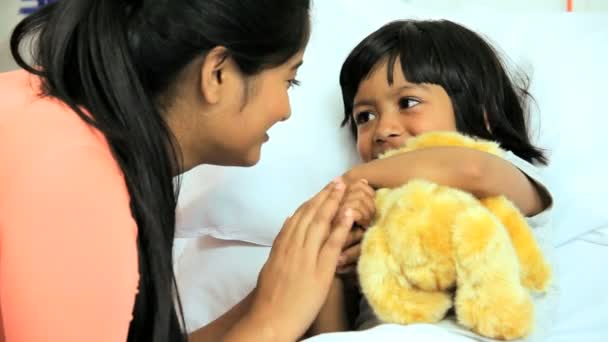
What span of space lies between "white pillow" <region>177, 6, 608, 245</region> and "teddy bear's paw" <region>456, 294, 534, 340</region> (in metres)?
0.41

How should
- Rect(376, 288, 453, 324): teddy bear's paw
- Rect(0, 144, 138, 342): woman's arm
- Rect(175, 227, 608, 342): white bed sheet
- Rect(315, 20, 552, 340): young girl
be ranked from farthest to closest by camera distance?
Rect(175, 227, 608, 342): white bed sheet < Rect(315, 20, 552, 340): young girl < Rect(376, 288, 453, 324): teddy bear's paw < Rect(0, 144, 138, 342): woman's arm

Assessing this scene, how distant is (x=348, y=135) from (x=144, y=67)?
604 mm

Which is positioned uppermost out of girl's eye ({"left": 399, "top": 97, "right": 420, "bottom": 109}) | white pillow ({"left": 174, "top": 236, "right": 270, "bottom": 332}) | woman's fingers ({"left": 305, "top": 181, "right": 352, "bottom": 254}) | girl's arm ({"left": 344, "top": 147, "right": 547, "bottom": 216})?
girl's eye ({"left": 399, "top": 97, "right": 420, "bottom": 109})

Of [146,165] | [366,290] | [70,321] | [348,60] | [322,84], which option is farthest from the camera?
[322,84]

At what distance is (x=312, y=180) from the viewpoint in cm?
129

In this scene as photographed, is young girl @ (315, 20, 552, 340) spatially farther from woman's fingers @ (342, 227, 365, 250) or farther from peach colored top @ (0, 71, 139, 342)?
peach colored top @ (0, 71, 139, 342)

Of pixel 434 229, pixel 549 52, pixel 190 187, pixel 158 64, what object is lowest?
pixel 190 187

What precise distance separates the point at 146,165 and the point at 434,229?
0.36 meters

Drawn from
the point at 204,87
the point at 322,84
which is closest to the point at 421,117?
the point at 322,84

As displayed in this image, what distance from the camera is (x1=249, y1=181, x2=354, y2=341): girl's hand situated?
919 mm

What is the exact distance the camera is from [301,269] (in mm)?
930

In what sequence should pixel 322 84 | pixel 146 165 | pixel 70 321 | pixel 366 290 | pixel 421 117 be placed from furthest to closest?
1. pixel 322 84
2. pixel 421 117
3. pixel 366 290
4. pixel 146 165
5. pixel 70 321

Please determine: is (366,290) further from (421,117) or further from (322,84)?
(322,84)

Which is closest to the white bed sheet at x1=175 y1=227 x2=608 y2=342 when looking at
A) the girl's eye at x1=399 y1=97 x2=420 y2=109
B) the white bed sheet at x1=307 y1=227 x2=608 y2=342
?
the white bed sheet at x1=307 y1=227 x2=608 y2=342
